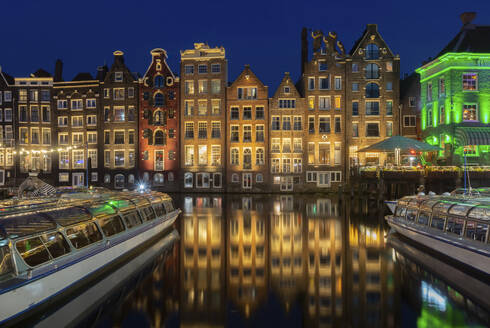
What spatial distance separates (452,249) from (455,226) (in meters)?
1.05

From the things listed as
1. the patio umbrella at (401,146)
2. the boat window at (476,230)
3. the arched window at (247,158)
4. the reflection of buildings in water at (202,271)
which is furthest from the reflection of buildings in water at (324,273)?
the arched window at (247,158)

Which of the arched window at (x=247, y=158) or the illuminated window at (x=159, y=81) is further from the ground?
the illuminated window at (x=159, y=81)

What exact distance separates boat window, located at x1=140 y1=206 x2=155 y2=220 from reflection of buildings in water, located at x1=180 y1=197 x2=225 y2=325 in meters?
2.05

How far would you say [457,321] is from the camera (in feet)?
30.0

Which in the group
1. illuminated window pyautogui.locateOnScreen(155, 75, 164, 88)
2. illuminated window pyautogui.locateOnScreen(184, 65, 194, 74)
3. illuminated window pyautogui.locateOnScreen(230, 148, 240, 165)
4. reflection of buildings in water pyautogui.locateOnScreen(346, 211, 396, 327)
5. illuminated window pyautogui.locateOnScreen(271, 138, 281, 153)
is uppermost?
illuminated window pyautogui.locateOnScreen(184, 65, 194, 74)

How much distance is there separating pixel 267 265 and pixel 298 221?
10617 mm

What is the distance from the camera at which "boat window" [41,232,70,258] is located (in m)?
10.3

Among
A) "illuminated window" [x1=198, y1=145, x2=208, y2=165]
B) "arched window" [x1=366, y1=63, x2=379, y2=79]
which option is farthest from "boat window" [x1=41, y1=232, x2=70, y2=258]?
"arched window" [x1=366, y1=63, x2=379, y2=79]

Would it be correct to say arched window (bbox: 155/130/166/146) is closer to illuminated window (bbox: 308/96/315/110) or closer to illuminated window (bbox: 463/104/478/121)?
illuminated window (bbox: 308/96/315/110)

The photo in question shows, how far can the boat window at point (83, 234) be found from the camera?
37.9 feet

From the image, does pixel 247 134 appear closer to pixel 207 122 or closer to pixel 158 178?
→ pixel 207 122

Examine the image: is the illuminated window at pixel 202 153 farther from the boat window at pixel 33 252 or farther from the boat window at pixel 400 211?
the boat window at pixel 33 252

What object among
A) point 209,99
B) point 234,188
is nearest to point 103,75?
point 209,99

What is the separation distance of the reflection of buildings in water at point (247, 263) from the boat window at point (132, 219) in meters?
4.39
